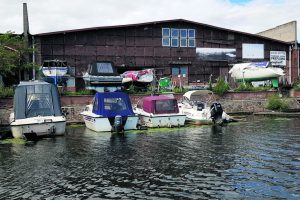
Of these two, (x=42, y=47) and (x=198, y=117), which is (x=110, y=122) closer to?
(x=198, y=117)

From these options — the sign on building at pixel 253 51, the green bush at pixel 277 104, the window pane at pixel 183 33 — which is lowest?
the green bush at pixel 277 104

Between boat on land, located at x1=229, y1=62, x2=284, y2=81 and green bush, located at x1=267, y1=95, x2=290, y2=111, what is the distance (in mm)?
3252

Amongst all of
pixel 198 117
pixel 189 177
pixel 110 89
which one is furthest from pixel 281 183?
pixel 110 89

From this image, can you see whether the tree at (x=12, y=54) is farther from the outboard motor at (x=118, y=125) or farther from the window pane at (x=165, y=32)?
the window pane at (x=165, y=32)

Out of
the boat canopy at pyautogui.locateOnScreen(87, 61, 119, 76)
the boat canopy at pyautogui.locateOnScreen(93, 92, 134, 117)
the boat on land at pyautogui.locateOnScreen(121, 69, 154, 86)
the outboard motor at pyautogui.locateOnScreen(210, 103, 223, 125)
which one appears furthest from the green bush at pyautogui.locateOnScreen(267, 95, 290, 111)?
the boat canopy at pyautogui.locateOnScreen(93, 92, 134, 117)

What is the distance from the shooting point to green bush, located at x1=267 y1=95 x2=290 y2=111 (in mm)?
31812

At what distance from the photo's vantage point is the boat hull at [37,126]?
19.8 meters

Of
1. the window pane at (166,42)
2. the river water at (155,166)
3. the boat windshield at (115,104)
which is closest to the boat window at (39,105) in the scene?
the river water at (155,166)

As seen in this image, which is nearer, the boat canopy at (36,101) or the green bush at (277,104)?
the boat canopy at (36,101)

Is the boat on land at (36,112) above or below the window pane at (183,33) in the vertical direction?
below

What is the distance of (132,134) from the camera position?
2164 centimetres

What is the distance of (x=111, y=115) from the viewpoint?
22.7 metres

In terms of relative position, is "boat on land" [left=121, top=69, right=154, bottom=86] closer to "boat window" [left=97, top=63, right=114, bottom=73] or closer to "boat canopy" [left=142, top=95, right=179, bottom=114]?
"boat window" [left=97, top=63, right=114, bottom=73]

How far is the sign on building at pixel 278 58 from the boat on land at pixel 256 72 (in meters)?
6.85
